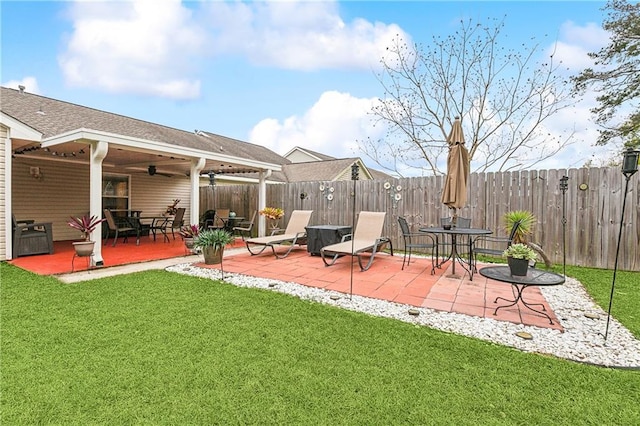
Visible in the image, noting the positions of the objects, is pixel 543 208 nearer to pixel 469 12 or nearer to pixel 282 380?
pixel 282 380

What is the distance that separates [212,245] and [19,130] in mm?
4721

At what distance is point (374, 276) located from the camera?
18.1ft

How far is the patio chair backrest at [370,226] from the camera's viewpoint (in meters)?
7.14

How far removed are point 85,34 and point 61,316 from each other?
9.49m

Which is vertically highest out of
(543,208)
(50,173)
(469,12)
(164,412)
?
(469,12)

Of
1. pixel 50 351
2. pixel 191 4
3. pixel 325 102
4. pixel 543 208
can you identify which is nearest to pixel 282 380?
pixel 50 351

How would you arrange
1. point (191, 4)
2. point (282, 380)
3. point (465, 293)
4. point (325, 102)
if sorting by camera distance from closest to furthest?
point (282, 380)
point (465, 293)
point (191, 4)
point (325, 102)

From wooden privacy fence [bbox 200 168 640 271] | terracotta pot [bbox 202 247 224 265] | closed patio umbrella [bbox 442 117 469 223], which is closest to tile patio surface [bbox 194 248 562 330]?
terracotta pot [bbox 202 247 224 265]

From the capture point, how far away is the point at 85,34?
938 cm

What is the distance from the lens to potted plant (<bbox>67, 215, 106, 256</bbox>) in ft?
18.2

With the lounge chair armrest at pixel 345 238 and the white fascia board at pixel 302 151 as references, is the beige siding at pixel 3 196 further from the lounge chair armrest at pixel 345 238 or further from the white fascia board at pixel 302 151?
the white fascia board at pixel 302 151

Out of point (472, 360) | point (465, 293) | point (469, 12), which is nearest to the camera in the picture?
point (472, 360)

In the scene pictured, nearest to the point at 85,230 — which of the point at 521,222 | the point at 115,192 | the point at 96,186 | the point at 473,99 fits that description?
the point at 96,186

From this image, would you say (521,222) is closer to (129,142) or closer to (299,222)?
(299,222)
